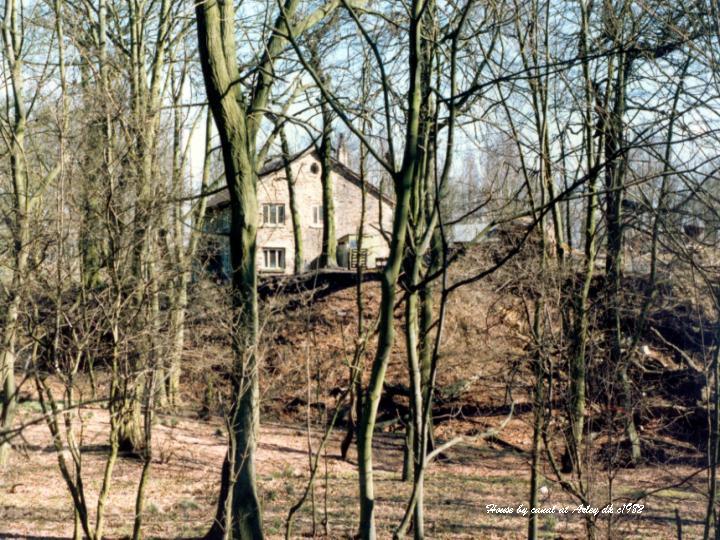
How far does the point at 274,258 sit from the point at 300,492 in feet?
97.5

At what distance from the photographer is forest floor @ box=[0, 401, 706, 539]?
35.0 feet

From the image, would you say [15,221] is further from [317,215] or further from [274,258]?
[317,215]

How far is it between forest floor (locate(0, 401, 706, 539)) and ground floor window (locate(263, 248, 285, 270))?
967 inches

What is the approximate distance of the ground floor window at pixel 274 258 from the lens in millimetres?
41625

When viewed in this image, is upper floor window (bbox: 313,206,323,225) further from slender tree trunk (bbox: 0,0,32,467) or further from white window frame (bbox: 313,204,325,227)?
slender tree trunk (bbox: 0,0,32,467)

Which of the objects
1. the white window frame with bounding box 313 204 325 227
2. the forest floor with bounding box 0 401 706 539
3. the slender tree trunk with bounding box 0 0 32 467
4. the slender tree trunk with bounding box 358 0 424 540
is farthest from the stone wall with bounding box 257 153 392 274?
Answer: the slender tree trunk with bounding box 358 0 424 540

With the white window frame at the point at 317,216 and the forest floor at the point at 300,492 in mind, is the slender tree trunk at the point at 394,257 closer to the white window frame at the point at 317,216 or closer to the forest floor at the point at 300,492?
the forest floor at the point at 300,492

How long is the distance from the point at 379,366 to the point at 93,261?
19.0ft

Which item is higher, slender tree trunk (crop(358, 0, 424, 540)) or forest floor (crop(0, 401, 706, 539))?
slender tree trunk (crop(358, 0, 424, 540))

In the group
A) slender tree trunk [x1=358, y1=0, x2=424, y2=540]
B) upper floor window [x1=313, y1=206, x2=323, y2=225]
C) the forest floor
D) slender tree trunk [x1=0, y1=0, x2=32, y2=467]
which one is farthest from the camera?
upper floor window [x1=313, y1=206, x2=323, y2=225]

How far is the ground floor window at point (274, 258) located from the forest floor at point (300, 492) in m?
24.6

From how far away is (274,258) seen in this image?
138 feet

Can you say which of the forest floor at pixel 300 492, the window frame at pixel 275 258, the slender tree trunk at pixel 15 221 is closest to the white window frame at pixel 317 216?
the window frame at pixel 275 258

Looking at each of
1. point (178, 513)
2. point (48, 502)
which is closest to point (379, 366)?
point (178, 513)
